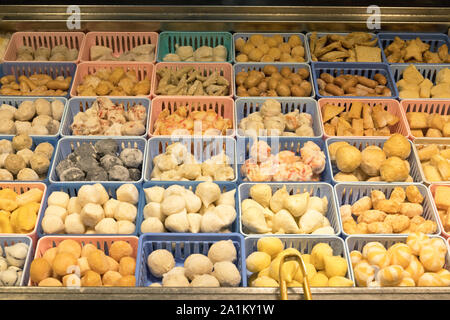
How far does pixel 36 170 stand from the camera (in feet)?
6.99

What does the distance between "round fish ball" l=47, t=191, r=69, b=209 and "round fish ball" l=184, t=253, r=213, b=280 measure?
0.59 meters

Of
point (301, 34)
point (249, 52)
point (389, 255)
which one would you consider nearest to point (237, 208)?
Answer: point (389, 255)

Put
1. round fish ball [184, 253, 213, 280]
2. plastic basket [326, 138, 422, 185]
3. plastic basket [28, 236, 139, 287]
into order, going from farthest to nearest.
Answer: plastic basket [326, 138, 422, 185], plastic basket [28, 236, 139, 287], round fish ball [184, 253, 213, 280]

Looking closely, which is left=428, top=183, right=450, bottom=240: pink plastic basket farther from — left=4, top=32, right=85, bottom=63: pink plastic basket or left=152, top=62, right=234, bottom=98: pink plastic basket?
left=4, top=32, right=85, bottom=63: pink plastic basket

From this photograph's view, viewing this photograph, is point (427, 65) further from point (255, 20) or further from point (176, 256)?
point (176, 256)

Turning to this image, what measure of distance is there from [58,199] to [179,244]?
0.53 m

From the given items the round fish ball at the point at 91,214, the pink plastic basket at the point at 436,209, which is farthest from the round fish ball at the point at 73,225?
the pink plastic basket at the point at 436,209

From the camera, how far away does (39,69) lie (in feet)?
8.75

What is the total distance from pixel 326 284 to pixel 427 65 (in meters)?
1.55

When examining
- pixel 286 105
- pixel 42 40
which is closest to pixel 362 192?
pixel 286 105

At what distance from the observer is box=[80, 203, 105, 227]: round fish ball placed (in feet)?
6.16

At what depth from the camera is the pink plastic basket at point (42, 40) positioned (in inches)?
106

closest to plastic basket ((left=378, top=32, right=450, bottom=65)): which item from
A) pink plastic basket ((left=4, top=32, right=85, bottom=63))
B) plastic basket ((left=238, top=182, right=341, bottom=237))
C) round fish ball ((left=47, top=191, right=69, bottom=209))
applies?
plastic basket ((left=238, top=182, right=341, bottom=237))

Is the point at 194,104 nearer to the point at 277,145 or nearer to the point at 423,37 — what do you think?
the point at 277,145
